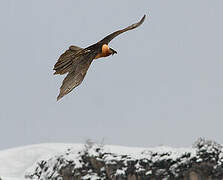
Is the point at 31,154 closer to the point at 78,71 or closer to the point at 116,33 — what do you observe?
the point at 116,33

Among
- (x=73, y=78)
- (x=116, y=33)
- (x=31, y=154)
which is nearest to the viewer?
(x=73, y=78)

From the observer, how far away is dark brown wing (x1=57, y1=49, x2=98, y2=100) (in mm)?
1726

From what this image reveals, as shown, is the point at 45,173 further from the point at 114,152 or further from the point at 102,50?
the point at 102,50

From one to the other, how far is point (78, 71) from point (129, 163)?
19.5 metres

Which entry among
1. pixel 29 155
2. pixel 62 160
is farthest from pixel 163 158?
pixel 29 155

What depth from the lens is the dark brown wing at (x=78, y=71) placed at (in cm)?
173

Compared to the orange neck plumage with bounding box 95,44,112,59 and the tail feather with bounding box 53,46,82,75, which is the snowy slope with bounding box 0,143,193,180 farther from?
the orange neck plumage with bounding box 95,44,112,59

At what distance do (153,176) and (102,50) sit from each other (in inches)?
750

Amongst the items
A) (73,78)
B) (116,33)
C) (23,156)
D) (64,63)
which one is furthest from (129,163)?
(73,78)

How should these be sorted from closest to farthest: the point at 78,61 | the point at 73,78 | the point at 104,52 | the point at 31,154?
the point at 73,78 < the point at 78,61 < the point at 104,52 < the point at 31,154

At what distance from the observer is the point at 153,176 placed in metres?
20.6

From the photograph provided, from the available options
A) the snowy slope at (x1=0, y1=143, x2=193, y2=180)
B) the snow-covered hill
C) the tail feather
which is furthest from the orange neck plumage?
the snowy slope at (x1=0, y1=143, x2=193, y2=180)

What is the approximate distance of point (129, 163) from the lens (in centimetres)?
2100

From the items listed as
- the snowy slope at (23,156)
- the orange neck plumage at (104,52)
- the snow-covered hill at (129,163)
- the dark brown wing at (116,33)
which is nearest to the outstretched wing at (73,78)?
the orange neck plumage at (104,52)
